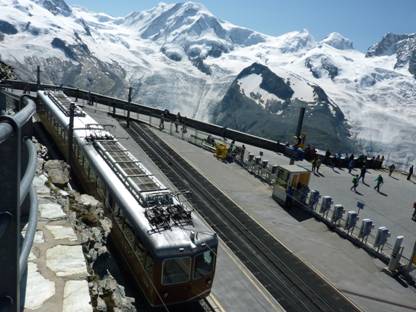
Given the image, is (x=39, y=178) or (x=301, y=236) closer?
(x=39, y=178)

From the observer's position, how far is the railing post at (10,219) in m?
1.92

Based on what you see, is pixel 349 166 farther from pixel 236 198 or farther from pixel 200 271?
pixel 200 271

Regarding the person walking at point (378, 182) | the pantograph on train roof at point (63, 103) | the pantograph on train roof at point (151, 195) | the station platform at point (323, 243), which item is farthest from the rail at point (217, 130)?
the pantograph on train roof at point (151, 195)

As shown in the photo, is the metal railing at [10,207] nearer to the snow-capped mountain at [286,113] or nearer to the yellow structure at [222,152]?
the yellow structure at [222,152]

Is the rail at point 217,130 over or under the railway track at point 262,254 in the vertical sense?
over

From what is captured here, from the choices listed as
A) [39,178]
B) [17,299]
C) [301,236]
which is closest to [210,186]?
[301,236]

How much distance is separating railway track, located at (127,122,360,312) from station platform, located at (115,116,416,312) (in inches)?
24.0

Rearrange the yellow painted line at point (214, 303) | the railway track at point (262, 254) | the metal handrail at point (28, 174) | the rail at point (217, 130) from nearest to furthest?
the metal handrail at point (28, 174) < the yellow painted line at point (214, 303) < the railway track at point (262, 254) < the rail at point (217, 130)

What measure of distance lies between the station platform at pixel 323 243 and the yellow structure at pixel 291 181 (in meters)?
0.92

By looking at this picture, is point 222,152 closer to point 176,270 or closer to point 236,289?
point 236,289

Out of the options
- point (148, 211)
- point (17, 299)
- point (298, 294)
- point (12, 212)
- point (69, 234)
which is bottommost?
point (298, 294)

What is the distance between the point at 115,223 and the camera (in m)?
15.8

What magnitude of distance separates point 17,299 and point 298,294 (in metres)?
16.1

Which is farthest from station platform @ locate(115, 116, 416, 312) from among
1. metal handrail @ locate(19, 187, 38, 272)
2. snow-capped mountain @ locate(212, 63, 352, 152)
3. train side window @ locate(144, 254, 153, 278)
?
snow-capped mountain @ locate(212, 63, 352, 152)
